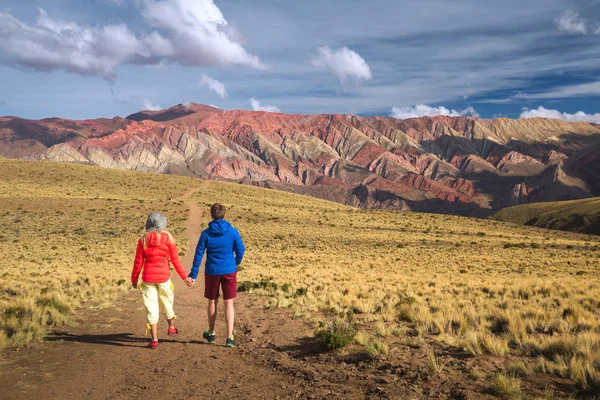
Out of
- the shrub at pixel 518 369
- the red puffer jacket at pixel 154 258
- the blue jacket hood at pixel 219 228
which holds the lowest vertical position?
the shrub at pixel 518 369

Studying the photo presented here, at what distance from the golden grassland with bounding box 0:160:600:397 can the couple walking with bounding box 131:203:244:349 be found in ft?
8.50

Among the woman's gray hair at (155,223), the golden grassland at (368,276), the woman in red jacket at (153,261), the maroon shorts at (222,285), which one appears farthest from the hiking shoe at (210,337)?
the golden grassland at (368,276)

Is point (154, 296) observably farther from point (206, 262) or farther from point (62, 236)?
point (62, 236)

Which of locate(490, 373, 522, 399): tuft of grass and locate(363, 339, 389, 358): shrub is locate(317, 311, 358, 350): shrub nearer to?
locate(363, 339, 389, 358): shrub

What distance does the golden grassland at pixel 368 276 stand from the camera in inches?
323

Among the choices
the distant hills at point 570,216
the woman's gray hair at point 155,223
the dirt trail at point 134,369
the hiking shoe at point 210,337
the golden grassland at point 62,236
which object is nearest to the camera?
the dirt trail at point 134,369

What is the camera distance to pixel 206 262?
809 cm

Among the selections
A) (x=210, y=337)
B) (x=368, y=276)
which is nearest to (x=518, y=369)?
(x=210, y=337)

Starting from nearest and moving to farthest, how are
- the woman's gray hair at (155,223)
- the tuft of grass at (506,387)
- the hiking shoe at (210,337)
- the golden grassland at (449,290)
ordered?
the tuft of grass at (506,387) → the golden grassland at (449,290) → the woman's gray hair at (155,223) → the hiking shoe at (210,337)

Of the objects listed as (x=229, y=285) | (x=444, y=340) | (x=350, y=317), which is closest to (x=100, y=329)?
(x=229, y=285)

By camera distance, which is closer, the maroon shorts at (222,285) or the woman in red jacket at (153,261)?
the maroon shorts at (222,285)

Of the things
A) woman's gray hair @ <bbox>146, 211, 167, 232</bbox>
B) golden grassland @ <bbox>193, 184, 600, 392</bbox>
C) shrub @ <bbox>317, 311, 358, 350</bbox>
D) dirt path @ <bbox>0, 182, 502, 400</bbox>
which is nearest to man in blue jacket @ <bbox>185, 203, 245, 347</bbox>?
woman's gray hair @ <bbox>146, 211, 167, 232</bbox>

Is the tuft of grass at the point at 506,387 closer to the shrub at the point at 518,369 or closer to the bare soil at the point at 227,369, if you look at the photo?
the bare soil at the point at 227,369

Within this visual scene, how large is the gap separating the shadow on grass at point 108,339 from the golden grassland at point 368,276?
42 cm
